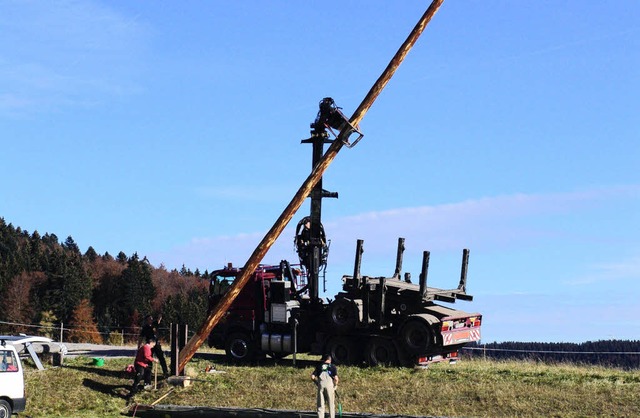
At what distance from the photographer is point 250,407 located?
2409 cm

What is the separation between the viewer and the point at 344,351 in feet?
96.9

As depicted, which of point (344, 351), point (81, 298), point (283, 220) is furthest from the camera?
point (81, 298)

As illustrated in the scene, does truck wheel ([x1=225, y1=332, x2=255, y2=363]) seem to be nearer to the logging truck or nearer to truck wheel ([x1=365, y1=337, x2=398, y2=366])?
the logging truck

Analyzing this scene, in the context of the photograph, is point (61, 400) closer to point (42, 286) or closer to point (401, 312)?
point (401, 312)

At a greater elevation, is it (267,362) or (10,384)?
(267,362)

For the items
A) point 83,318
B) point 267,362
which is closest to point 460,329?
point 267,362

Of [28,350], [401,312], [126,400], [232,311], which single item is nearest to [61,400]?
[126,400]

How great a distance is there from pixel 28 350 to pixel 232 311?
6896mm

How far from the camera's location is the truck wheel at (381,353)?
2875 cm

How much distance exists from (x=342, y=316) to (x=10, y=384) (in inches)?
430

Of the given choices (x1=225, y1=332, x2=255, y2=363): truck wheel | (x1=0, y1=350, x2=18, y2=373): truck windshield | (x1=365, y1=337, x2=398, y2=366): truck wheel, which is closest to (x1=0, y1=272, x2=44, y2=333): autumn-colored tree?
(x1=225, y1=332, x2=255, y2=363): truck wheel

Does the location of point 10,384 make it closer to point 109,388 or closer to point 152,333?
point 109,388

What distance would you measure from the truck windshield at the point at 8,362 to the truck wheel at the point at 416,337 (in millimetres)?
11677

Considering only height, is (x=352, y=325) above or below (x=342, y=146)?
below
